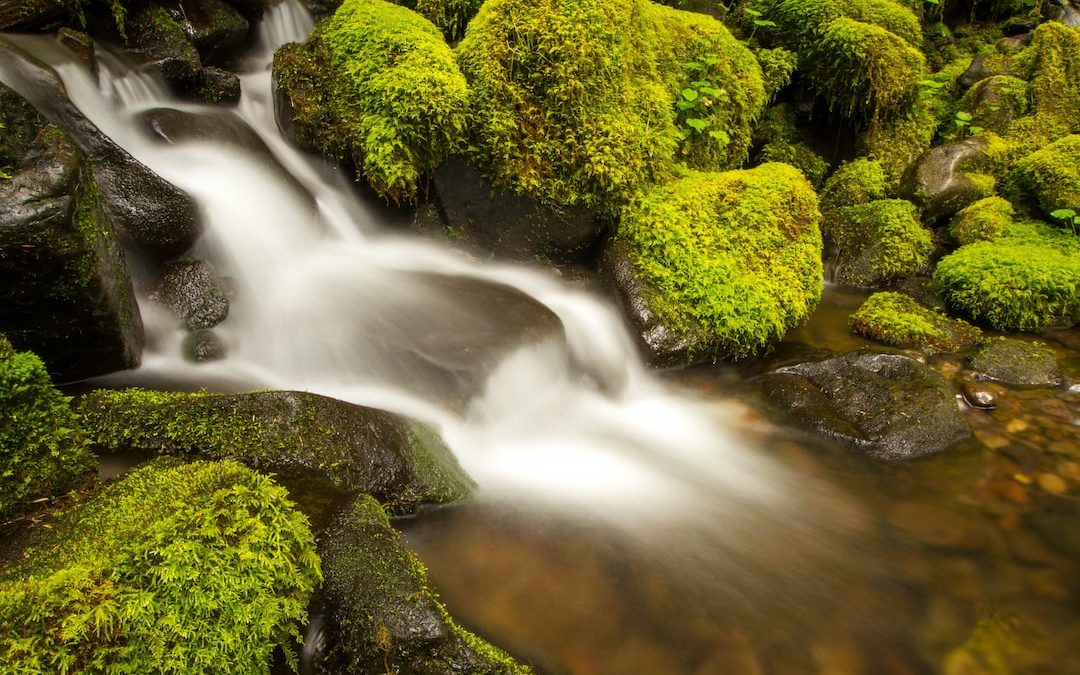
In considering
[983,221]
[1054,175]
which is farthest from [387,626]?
[1054,175]

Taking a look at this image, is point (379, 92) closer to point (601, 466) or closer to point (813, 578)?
point (601, 466)

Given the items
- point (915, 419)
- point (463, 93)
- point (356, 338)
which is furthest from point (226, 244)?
point (915, 419)

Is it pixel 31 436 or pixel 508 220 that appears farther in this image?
pixel 508 220

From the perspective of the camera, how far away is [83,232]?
2.97 m

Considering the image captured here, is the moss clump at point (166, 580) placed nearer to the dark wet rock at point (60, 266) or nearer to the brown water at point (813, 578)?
the brown water at point (813, 578)

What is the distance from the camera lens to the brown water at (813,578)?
269 cm

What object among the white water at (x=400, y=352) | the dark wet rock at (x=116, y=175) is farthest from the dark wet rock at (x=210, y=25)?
the dark wet rock at (x=116, y=175)

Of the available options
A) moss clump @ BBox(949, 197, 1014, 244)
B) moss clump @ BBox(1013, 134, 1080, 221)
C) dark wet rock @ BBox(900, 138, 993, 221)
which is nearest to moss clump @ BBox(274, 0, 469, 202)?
dark wet rock @ BBox(900, 138, 993, 221)

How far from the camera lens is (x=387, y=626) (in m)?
2.17

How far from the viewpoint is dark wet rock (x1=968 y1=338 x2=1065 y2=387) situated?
5.16 meters

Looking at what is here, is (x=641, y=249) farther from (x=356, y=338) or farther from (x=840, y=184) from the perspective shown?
(x=840, y=184)

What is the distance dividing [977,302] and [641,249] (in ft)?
12.3

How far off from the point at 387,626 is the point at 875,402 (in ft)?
12.6

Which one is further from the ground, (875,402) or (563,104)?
(563,104)
